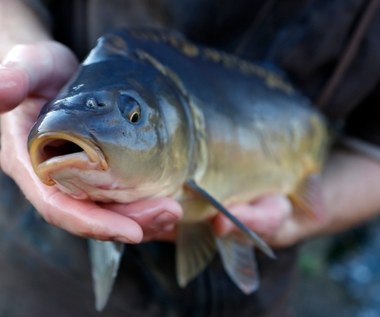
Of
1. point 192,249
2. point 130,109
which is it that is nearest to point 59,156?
point 130,109

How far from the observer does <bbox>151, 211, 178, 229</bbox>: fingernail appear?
38.9 inches

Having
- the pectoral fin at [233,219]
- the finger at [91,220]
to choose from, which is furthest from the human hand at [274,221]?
the finger at [91,220]

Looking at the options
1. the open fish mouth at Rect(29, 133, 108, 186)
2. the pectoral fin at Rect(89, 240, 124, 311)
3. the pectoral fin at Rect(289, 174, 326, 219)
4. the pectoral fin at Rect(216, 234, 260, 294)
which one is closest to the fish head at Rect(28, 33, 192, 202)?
the open fish mouth at Rect(29, 133, 108, 186)

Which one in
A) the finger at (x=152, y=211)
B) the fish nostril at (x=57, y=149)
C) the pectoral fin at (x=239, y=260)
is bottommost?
the pectoral fin at (x=239, y=260)

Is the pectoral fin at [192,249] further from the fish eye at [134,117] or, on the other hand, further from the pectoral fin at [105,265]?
the fish eye at [134,117]

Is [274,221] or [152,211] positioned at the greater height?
[152,211]

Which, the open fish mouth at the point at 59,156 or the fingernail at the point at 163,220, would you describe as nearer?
the open fish mouth at the point at 59,156

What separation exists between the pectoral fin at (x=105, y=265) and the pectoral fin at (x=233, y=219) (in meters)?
0.15

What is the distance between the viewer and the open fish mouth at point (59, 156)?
0.80m

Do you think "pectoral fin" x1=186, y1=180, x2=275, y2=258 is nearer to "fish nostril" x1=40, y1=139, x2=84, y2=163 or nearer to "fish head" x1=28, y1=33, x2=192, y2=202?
"fish head" x1=28, y1=33, x2=192, y2=202

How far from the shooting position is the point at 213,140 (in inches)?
47.9

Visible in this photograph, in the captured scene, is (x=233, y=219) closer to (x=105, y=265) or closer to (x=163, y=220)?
(x=163, y=220)

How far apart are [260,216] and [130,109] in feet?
1.54

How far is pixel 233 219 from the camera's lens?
1.05 m
